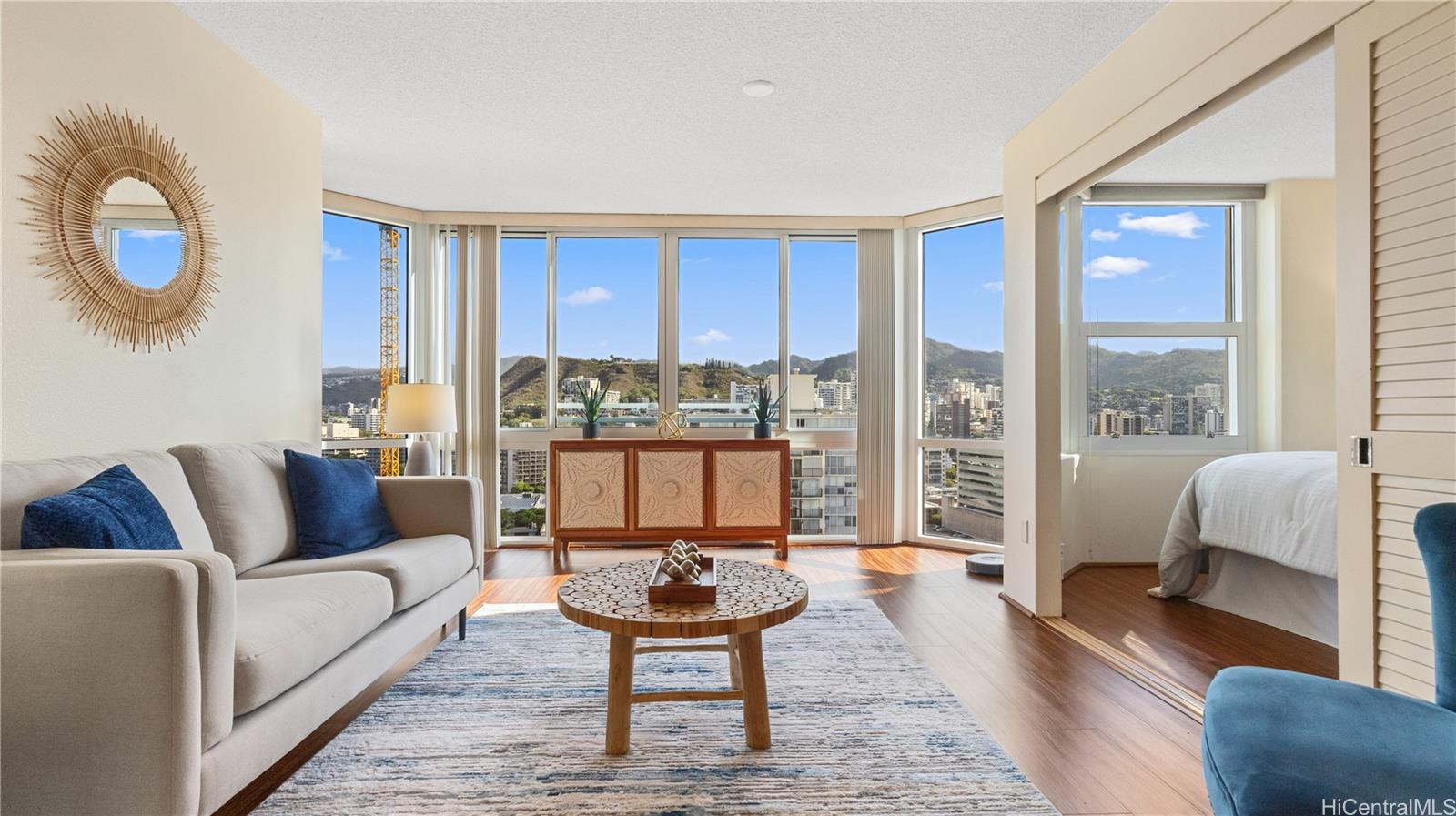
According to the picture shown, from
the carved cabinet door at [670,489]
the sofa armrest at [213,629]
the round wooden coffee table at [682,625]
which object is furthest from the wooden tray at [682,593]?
the carved cabinet door at [670,489]

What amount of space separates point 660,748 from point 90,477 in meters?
1.74

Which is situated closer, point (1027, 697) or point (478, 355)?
point (1027, 697)

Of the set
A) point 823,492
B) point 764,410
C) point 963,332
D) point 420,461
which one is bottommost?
point 823,492

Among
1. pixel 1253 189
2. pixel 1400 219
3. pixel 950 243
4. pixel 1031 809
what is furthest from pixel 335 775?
pixel 950 243

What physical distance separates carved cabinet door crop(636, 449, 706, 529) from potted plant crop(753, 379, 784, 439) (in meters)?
0.56

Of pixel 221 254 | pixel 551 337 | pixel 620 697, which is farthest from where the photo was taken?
pixel 551 337

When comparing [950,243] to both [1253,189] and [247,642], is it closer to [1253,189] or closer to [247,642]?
[1253,189]

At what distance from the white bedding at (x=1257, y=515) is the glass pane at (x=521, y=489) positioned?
4.00 metres

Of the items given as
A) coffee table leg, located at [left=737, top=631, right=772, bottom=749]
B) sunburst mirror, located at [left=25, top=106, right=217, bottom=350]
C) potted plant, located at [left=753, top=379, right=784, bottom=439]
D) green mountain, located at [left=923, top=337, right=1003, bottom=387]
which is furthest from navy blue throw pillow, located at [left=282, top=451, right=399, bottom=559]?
green mountain, located at [left=923, top=337, right=1003, bottom=387]

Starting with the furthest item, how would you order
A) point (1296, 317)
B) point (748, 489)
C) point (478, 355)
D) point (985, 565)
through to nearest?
point (478, 355) → point (748, 489) → point (985, 565) → point (1296, 317)

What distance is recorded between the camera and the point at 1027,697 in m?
2.57

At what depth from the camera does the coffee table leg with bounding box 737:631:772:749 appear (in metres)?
2.17

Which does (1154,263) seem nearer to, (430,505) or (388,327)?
(430,505)

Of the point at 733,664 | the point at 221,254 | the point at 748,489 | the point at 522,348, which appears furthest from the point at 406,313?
the point at 733,664
